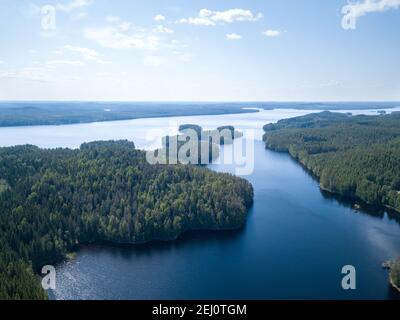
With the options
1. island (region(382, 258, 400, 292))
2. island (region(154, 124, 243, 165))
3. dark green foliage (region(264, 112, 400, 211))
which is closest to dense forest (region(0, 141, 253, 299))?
island (region(154, 124, 243, 165))

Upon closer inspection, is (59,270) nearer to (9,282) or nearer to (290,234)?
(9,282)

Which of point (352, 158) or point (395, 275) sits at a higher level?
point (352, 158)

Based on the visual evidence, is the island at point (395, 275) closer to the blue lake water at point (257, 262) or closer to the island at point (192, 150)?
the blue lake water at point (257, 262)

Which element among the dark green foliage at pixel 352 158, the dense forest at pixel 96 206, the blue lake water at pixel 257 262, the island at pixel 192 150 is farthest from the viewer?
the island at pixel 192 150

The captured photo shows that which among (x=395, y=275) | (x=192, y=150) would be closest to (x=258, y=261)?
(x=395, y=275)

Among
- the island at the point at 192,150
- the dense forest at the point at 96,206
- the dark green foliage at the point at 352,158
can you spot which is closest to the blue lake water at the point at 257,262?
the dense forest at the point at 96,206

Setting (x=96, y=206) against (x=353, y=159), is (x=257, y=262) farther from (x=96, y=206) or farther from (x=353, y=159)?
(x=353, y=159)
